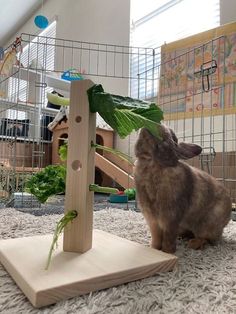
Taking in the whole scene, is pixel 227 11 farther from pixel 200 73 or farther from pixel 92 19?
pixel 92 19

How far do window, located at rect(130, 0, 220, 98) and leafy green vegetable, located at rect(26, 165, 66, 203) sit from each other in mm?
1128

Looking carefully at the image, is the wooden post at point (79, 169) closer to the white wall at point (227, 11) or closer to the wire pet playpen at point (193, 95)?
the wire pet playpen at point (193, 95)

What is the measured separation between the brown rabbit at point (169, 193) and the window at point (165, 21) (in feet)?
4.29

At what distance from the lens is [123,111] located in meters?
0.70

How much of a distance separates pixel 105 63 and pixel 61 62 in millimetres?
1064

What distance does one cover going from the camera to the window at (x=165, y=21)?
2191 millimetres

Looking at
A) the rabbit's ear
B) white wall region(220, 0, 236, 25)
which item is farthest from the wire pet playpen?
the rabbit's ear

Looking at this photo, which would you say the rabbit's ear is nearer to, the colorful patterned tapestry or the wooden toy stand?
the wooden toy stand

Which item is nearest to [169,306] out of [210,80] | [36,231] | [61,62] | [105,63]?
[36,231]

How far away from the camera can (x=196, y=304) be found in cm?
52

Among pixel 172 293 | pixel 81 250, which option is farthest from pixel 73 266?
pixel 172 293

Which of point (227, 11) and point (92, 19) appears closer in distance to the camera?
point (227, 11)

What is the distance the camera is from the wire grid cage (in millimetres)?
1962

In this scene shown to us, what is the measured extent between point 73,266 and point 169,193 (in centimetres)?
33
